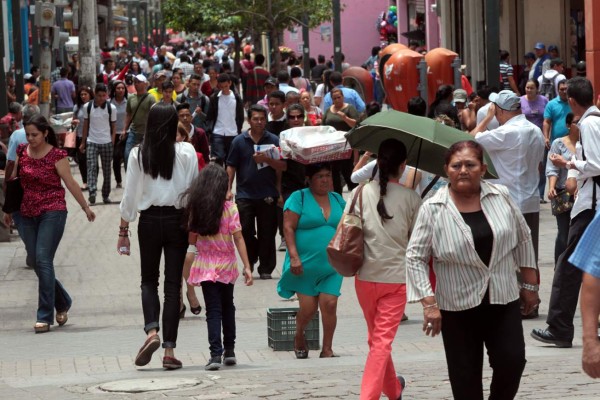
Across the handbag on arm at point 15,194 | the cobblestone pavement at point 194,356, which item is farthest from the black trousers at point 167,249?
the handbag on arm at point 15,194

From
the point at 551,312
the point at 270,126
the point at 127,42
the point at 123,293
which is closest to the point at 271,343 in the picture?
the point at 551,312

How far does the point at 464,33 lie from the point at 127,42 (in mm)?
50056

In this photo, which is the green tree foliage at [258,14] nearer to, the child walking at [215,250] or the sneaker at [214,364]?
the child walking at [215,250]

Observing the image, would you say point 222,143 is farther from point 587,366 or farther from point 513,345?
point 587,366

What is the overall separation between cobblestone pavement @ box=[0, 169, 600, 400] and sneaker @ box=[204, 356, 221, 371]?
7 cm

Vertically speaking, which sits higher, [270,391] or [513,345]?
[513,345]

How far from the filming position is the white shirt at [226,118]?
2119cm

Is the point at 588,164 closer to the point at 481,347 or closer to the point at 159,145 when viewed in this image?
the point at 159,145

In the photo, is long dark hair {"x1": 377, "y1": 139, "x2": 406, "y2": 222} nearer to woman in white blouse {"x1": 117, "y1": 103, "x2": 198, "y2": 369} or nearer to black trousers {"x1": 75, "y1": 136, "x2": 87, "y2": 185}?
woman in white blouse {"x1": 117, "y1": 103, "x2": 198, "y2": 369}

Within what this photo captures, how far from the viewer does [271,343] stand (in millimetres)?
10586

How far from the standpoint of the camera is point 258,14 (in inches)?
1658

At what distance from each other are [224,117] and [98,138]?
193 cm

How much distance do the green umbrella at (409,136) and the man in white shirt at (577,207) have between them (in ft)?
3.89

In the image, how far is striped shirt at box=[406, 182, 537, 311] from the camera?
6656 mm
